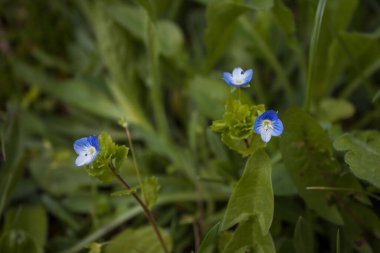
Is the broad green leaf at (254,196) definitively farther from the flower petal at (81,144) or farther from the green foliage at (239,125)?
the flower petal at (81,144)

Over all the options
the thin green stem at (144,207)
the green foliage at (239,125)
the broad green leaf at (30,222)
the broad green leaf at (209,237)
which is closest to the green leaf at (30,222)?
the broad green leaf at (30,222)

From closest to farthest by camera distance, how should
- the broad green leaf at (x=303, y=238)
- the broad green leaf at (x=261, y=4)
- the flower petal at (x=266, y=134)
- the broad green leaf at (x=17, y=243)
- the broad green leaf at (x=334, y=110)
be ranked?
the flower petal at (x=266, y=134)
the broad green leaf at (x=303, y=238)
the broad green leaf at (x=261, y=4)
the broad green leaf at (x=17, y=243)
the broad green leaf at (x=334, y=110)

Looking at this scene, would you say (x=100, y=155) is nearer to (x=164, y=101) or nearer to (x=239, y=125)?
(x=239, y=125)

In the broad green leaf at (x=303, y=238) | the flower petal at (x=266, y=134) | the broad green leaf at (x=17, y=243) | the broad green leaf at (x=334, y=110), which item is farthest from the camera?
the broad green leaf at (x=334, y=110)

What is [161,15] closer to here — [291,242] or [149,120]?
[149,120]

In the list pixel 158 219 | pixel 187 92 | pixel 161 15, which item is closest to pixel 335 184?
pixel 158 219

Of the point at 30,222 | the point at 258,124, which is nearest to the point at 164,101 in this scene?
the point at 30,222
